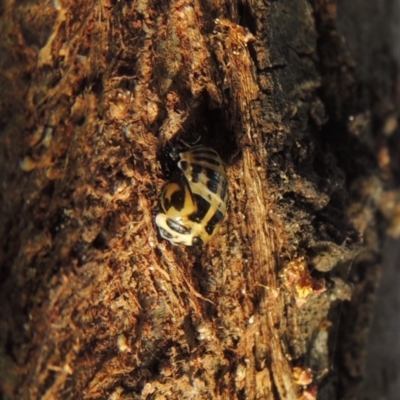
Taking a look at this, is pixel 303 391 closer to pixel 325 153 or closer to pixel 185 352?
pixel 185 352

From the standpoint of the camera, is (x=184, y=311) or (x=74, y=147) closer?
(x=184, y=311)

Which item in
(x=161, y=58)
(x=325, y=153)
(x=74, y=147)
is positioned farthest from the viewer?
(x=325, y=153)

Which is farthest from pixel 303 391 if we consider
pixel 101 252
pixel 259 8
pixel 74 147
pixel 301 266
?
pixel 259 8

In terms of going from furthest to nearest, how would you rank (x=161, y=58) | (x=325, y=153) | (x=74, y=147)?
(x=325, y=153) → (x=74, y=147) → (x=161, y=58)
